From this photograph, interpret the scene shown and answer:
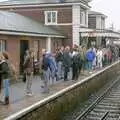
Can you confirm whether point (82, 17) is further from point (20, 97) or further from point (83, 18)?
point (20, 97)

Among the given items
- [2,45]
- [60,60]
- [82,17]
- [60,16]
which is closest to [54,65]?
[60,60]

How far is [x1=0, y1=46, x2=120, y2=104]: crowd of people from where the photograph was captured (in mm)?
14906

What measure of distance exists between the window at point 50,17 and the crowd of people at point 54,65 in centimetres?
807

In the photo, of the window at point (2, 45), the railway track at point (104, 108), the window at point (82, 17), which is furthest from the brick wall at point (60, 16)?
the railway track at point (104, 108)

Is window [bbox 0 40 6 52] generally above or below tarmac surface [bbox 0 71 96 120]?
above

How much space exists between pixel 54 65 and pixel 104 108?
110 inches

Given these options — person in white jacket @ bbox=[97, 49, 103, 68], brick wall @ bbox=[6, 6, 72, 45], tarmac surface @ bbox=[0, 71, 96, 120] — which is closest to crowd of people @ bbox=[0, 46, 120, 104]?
person in white jacket @ bbox=[97, 49, 103, 68]

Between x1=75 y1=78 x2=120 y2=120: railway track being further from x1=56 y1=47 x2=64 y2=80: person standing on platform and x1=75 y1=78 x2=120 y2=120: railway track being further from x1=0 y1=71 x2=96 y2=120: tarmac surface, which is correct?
x1=56 y1=47 x2=64 y2=80: person standing on platform

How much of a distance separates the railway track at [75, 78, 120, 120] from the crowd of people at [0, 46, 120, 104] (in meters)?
1.83

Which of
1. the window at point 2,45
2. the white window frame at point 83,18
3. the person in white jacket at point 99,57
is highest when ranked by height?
the white window frame at point 83,18

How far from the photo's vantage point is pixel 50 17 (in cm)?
4391

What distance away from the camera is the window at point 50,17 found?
4381cm

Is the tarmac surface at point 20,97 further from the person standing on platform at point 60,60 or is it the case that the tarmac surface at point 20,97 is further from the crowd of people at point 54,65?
the person standing on platform at point 60,60

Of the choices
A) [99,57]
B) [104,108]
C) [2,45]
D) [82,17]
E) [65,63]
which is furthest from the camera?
[82,17]
